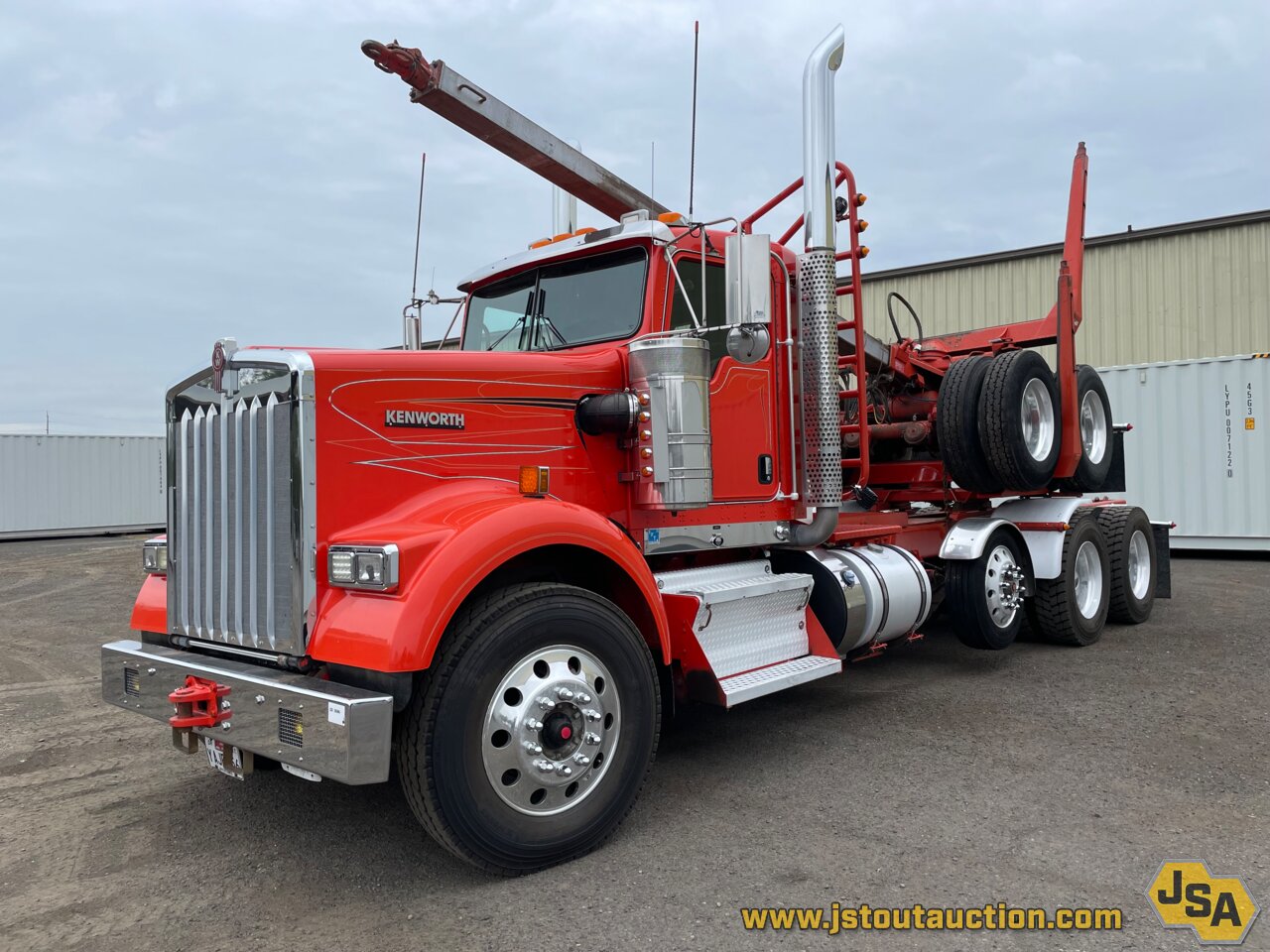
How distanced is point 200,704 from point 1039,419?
18.7ft

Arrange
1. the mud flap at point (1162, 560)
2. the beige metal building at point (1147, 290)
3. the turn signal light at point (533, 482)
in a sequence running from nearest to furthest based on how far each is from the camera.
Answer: the turn signal light at point (533, 482), the mud flap at point (1162, 560), the beige metal building at point (1147, 290)

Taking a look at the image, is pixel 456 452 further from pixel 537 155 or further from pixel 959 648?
pixel 959 648

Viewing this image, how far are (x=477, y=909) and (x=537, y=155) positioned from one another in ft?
12.1

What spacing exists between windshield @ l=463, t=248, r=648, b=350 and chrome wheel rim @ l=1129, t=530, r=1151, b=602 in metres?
5.87

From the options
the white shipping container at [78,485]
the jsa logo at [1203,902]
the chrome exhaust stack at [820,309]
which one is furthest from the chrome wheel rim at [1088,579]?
the white shipping container at [78,485]

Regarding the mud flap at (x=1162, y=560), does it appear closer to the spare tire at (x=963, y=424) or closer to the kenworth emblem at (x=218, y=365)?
the spare tire at (x=963, y=424)

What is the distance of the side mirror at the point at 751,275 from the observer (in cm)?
379

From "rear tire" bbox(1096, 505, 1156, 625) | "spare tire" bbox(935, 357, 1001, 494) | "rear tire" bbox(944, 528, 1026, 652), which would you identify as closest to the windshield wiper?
"spare tire" bbox(935, 357, 1001, 494)

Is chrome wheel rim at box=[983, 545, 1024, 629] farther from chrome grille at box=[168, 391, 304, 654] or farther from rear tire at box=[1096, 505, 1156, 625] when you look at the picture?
chrome grille at box=[168, 391, 304, 654]

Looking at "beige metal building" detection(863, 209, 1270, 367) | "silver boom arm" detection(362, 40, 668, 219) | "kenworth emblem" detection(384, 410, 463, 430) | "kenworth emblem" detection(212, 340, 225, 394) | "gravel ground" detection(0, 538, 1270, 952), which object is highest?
"beige metal building" detection(863, 209, 1270, 367)

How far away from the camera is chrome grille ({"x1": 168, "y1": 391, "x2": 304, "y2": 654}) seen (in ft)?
10.7

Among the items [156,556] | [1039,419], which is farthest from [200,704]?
[1039,419]

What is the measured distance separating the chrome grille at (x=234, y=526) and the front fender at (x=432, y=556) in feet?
0.63

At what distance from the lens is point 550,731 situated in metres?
3.29
